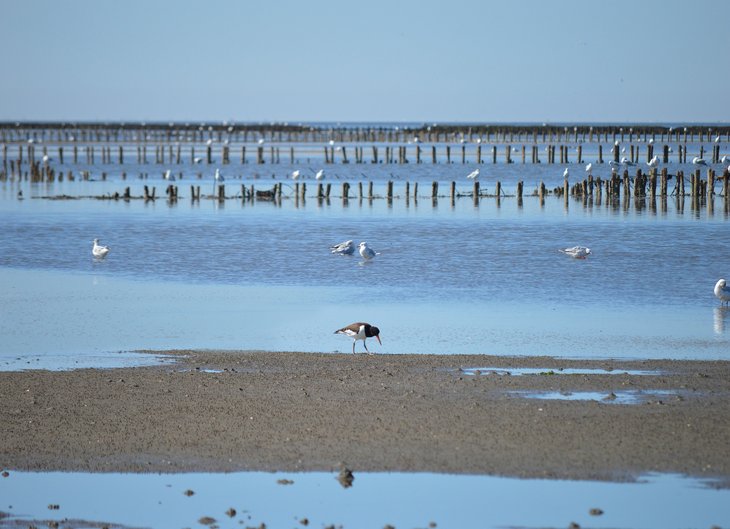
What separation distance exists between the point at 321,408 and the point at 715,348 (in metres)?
6.30

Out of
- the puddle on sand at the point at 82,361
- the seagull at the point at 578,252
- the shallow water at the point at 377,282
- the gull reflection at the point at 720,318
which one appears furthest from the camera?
the seagull at the point at 578,252

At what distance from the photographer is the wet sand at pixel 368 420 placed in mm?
9180

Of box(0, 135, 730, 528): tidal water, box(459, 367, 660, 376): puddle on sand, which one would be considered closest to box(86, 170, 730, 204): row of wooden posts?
box(0, 135, 730, 528): tidal water

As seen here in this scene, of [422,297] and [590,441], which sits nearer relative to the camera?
[590,441]

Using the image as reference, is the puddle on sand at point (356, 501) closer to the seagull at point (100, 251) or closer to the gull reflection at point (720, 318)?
the gull reflection at point (720, 318)

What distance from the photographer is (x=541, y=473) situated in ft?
29.0

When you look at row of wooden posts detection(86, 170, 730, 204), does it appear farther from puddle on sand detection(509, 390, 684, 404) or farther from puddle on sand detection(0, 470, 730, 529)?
puddle on sand detection(0, 470, 730, 529)

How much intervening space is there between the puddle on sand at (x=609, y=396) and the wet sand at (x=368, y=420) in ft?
0.20

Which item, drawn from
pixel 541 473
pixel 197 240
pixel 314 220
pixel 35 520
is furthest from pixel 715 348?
Answer: pixel 314 220

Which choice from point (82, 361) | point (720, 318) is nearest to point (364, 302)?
point (720, 318)

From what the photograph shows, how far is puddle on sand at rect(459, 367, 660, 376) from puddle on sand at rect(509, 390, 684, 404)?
3.41 ft

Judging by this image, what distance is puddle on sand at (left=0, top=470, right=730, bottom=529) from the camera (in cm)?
805

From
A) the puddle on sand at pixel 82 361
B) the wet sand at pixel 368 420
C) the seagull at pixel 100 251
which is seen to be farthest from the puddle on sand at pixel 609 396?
the seagull at pixel 100 251

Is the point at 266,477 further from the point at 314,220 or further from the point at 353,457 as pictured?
the point at 314,220
